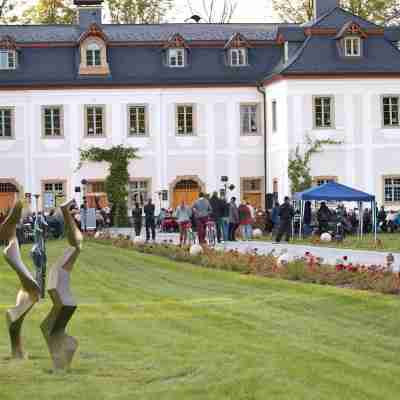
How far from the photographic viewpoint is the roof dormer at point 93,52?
5903cm

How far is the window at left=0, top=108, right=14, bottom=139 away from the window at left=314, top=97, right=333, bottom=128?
1337cm

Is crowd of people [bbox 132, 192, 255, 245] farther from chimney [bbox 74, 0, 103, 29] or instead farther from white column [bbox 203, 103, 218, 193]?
chimney [bbox 74, 0, 103, 29]

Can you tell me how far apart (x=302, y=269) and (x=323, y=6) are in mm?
39151

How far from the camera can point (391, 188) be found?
186ft

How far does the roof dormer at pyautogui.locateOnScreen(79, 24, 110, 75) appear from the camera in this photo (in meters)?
59.0

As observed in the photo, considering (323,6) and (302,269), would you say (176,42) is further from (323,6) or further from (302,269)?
(302,269)

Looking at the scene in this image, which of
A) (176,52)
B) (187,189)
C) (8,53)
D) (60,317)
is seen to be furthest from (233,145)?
(60,317)

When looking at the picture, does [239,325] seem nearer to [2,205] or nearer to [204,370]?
[204,370]

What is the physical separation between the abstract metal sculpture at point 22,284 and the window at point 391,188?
4465 cm

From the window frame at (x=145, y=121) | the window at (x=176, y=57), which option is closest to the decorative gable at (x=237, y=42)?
the window at (x=176, y=57)

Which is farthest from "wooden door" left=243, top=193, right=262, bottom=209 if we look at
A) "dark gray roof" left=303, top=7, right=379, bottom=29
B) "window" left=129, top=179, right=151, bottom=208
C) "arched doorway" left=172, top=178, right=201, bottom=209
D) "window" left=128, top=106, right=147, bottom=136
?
"dark gray roof" left=303, top=7, right=379, bottom=29

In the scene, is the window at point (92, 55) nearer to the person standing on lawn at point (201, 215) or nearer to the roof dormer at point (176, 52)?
the roof dormer at point (176, 52)

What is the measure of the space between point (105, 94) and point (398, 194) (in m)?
13.6

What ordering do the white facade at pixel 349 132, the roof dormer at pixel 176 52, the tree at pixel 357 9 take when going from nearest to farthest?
the white facade at pixel 349 132, the roof dormer at pixel 176 52, the tree at pixel 357 9
